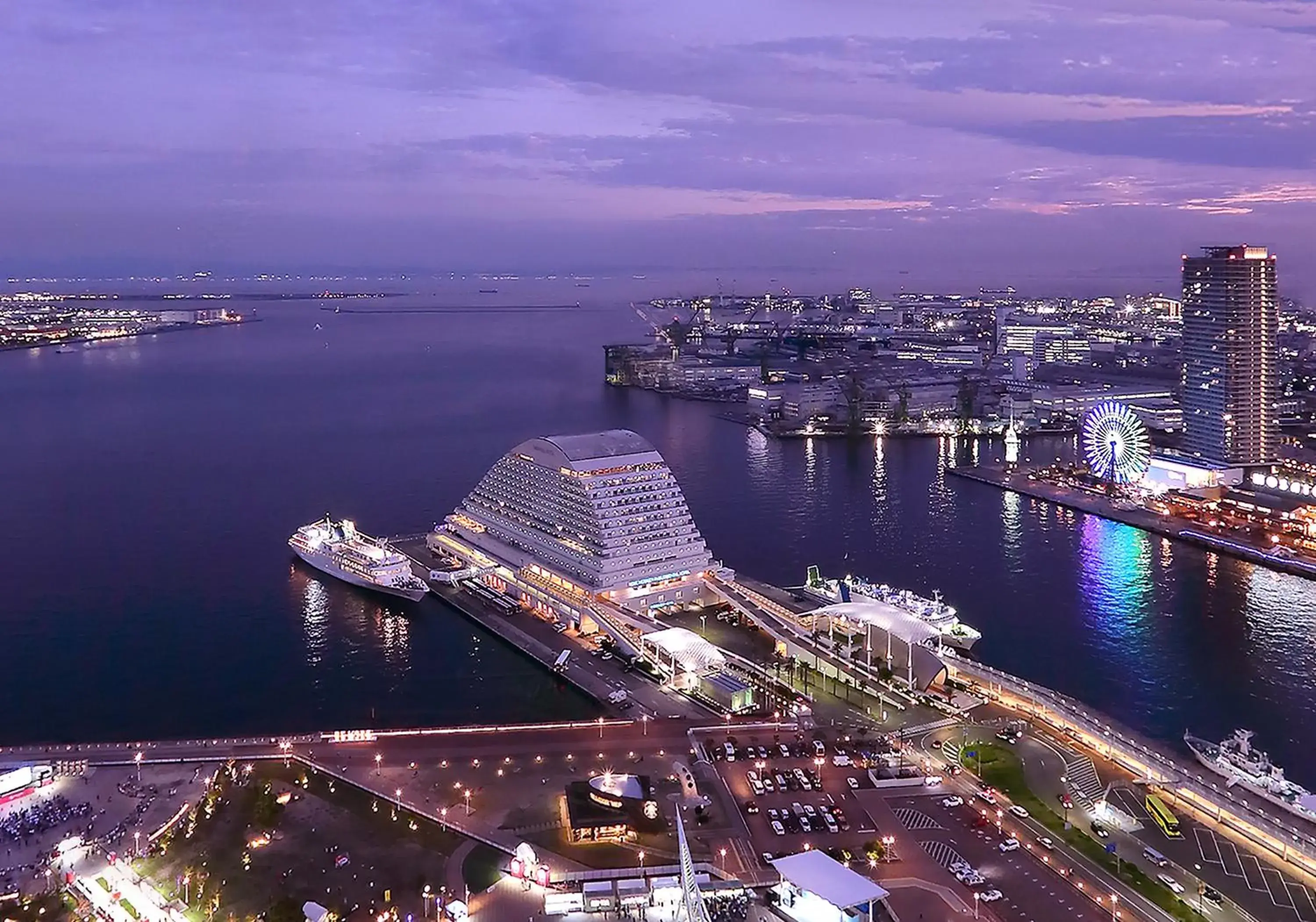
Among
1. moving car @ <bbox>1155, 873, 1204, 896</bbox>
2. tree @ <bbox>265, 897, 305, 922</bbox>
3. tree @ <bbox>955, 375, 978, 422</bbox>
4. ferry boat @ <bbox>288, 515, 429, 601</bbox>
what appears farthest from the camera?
tree @ <bbox>955, 375, 978, 422</bbox>

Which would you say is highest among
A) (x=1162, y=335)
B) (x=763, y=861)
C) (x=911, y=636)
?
(x=1162, y=335)

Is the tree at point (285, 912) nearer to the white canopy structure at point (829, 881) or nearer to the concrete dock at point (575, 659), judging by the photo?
the white canopy structure at point (829, 881)

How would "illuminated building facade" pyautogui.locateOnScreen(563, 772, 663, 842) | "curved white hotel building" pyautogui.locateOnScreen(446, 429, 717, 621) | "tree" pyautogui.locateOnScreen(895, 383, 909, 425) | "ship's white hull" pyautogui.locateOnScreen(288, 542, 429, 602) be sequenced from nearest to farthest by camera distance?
"illuminated building facade" pyautogui.locateOnScreen(563, 772, 663, 842) → "curved white hotel building" pyautogui.locateOnScreen(446, 429, 717, 621) → "ship's white hull" pyautogui.locateOnScreen(288, 542, 429, 602) → "tree" pyautogui.locateOnScreen(895, 383, 909, 425)

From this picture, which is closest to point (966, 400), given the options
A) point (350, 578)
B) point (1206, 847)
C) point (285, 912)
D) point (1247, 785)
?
point (350, 578)

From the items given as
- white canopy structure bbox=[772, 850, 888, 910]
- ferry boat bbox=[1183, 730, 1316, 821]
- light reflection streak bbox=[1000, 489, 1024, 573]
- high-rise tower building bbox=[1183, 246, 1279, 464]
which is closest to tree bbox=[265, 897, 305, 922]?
white canopy structure bbox=[772, 850, 888, 910]

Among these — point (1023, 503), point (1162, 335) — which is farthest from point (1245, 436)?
point (1162, 335)

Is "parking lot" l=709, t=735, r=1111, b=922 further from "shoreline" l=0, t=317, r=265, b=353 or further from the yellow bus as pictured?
"shoreline" l=0, t=317, r=265, b=353

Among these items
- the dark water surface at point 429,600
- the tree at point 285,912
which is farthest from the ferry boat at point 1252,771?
the tree at point 285,912

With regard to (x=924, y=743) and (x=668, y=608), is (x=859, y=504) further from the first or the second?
(x=924, y=743)
